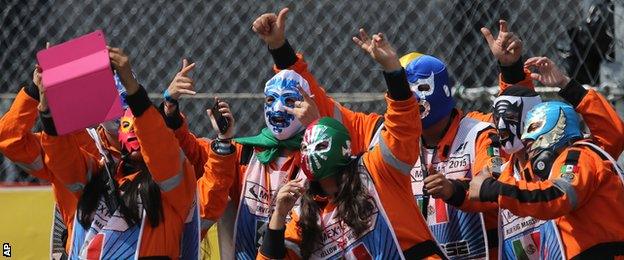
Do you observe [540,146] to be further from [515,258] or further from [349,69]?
[349,69]

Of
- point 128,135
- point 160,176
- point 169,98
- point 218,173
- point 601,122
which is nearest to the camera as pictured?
point 160,176

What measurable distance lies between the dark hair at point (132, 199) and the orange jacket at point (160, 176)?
0.03 meters

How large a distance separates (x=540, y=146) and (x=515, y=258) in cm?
58

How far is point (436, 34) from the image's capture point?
742cm

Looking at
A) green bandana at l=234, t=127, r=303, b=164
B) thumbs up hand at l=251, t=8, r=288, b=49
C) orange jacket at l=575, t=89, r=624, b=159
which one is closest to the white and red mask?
green bandana at l=234, t=127, r=303, b=164

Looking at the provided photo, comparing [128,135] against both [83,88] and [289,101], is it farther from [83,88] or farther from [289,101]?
[289,101]

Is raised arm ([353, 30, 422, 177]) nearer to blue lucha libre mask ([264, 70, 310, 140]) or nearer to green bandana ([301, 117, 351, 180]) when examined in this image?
green bandana ([301, 117, 351, 180])

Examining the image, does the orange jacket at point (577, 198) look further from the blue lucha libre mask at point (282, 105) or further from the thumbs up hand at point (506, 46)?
the blue lucha libre mask at point (282, 105)

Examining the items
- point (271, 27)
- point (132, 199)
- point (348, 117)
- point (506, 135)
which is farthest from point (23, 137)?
point (506, 135)

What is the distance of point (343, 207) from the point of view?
5.27 meters

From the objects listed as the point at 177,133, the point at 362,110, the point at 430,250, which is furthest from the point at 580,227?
the point at 362,110

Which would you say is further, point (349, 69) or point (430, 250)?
point (349, 69)

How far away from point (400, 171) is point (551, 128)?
0.58 metres

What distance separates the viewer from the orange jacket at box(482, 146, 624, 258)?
513 centimetres
